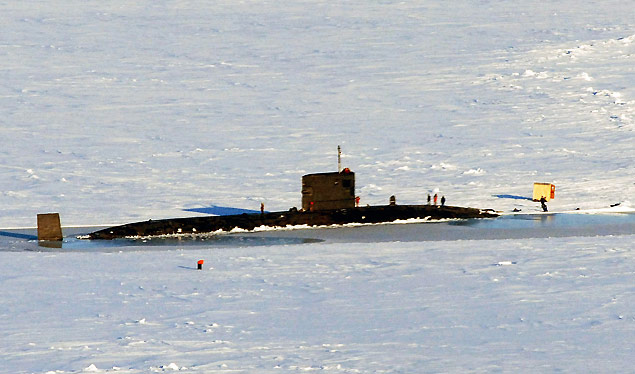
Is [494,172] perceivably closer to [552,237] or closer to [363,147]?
[363,147]

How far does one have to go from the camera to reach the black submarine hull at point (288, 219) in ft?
102

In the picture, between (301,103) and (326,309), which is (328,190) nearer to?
(326,309)

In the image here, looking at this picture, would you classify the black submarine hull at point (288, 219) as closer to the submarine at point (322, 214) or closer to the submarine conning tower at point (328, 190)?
the submarine at point (322, 214)

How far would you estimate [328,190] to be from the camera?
33.1 meters

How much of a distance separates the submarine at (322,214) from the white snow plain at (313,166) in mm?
2511

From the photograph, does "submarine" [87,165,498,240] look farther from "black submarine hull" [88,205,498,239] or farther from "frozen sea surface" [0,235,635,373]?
"frozen sea surface" [0,235,635,373]

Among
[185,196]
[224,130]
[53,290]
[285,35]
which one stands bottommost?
[53,290]

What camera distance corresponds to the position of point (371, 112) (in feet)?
164

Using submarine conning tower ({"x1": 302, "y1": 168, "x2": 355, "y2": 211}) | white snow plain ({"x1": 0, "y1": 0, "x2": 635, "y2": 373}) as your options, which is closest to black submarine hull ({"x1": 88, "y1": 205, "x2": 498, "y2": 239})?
submarine conning tower ({"x1": 302, "y1": 168, "x2": 355, "y2": 211})

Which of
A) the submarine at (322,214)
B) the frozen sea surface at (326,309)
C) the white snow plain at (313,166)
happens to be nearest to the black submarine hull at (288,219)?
the submarine at (322,214)

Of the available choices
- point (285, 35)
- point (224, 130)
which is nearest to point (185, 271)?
point (224, 130)

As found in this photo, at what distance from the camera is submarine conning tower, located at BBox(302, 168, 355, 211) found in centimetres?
3284

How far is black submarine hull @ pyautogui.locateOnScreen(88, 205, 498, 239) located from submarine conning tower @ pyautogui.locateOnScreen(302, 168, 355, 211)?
0.85ft

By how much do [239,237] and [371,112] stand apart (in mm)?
19966
